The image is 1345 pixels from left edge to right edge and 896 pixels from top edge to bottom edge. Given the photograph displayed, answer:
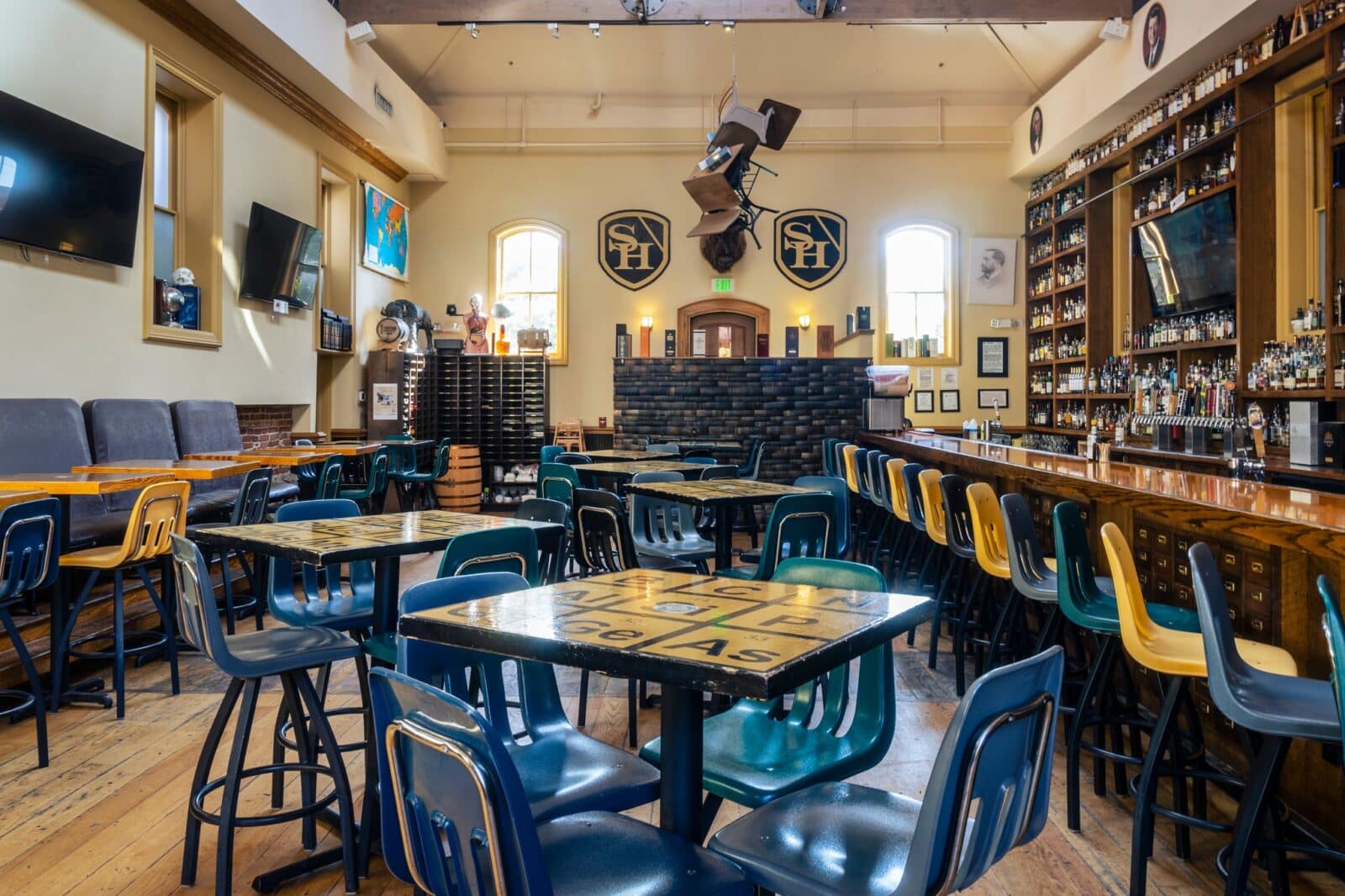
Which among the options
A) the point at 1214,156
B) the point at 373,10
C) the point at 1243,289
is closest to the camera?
the point at 1243,289

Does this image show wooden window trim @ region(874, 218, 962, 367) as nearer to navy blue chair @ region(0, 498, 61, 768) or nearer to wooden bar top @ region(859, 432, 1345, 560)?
wooden bar top @ region(859, 432, 1345, 560)

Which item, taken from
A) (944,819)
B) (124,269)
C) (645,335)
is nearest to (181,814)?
(944,819)

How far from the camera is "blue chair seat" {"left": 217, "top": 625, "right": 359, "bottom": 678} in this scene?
2307 mm

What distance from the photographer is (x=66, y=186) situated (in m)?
5.45

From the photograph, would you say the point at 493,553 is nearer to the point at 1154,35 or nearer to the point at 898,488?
the point at 898,488

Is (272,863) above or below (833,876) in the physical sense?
below

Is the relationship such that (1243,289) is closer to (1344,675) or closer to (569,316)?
(1344,675)

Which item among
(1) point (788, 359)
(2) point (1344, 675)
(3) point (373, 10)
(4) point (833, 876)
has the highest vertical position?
(3) point (373, 10)

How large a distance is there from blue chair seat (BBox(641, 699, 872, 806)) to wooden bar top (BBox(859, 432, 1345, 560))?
4.07ft

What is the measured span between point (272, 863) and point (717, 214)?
6370 millimetres

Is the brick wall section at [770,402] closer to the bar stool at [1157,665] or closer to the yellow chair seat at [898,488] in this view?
the yellow chair seat at [898,488]

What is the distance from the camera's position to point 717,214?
780 centimetres


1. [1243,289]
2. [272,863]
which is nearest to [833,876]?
[272,863]

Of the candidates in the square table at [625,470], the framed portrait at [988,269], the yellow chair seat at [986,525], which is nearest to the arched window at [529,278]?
the framed portrait at [988,269]
